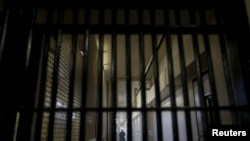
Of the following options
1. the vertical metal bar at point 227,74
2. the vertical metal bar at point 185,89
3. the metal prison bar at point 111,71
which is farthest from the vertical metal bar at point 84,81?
the vertical metal bar at point 227,74

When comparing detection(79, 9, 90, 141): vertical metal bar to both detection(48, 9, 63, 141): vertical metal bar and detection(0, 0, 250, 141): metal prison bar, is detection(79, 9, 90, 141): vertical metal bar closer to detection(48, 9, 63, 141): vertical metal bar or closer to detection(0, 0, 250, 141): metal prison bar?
detection(0, 0, 250, 141): metal prison bar

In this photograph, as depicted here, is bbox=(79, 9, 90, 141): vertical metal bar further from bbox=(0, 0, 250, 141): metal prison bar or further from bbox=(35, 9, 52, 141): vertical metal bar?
bbox=(35, 9, 52, 141): vertical metal bar

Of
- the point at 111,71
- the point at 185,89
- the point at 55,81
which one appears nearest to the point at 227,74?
the point at 185,89

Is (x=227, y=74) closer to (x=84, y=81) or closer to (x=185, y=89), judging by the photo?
(x=185, y=89)

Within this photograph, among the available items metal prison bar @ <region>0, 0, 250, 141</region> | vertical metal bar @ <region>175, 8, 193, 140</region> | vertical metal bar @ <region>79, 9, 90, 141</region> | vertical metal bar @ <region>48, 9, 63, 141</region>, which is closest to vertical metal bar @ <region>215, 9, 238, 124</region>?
metal prison bar @ <region>0, 0, 250, 141</region>

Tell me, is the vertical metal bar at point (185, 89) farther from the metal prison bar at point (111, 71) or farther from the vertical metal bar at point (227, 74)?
the vertical metal bar at point (227, 74)

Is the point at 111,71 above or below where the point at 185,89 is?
above

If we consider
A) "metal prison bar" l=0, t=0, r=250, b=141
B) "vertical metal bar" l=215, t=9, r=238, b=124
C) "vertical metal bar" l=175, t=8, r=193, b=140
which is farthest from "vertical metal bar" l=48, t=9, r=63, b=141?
"vertical metal bar" l=215, t=9, r=238, b=124

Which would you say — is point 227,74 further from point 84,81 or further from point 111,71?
point 84,81

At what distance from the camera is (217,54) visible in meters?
2.33

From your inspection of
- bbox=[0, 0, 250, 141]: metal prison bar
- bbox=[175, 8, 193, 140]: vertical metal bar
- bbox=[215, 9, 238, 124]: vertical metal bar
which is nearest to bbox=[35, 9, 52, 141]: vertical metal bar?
bbox=[0, 0, 250, 141]: metal prison bar

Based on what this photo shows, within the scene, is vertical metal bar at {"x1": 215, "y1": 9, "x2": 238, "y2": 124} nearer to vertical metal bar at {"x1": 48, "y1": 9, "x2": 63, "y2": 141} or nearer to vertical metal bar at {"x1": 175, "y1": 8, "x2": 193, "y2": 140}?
vertical metal bar at {"x1": 175, "y1": 8, "x2": 193, "y2": 140}

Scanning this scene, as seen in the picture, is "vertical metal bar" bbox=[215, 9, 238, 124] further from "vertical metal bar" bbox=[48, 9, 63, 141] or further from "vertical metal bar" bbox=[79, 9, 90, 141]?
"vertical metal bar" bbox=[48, 9, 63, 141]

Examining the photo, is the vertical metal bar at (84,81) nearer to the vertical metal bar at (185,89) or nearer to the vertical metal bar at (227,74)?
the vertical metal bar at (185,89)
